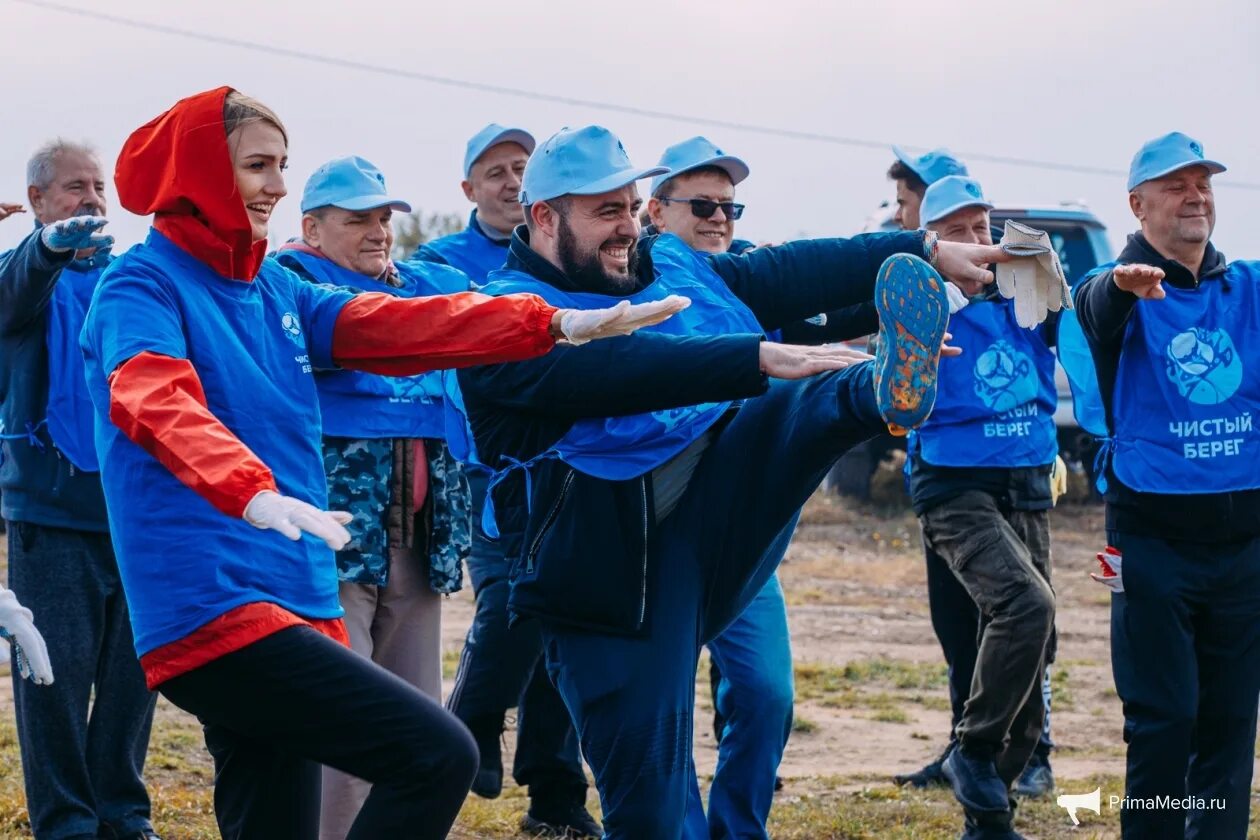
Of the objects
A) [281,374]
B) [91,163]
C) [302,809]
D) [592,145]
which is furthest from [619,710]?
[91,163]

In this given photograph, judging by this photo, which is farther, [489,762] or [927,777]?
[927,777]

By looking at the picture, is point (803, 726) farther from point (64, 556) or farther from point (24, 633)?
point (24, 633)

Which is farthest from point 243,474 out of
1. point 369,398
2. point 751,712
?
point 751,712

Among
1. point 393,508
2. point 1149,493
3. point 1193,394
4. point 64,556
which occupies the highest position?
point 1193,394

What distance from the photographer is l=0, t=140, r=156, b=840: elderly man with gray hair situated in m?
5.47

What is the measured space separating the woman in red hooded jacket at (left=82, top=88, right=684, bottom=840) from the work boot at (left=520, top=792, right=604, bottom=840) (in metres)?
2.55

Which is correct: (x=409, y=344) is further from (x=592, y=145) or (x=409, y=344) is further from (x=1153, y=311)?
(x=1153, y=311)

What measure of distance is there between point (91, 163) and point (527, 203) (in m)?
1.98

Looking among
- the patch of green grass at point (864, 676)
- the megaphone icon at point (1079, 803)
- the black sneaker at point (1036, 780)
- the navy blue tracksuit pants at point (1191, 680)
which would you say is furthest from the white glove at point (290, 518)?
the patch of green grass at point (864, 676)

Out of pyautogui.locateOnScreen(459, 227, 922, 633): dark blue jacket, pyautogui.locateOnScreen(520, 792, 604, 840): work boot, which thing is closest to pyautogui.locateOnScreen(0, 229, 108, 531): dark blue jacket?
pyautogui.locateOnScreen(459, 227, 922, 633): dark blue jacket

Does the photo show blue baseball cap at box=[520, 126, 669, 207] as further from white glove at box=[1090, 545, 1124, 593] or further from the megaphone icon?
the megaphone icon

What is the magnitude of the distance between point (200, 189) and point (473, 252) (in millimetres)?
2730

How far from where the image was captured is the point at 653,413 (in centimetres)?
440

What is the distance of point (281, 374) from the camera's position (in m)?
3.88
